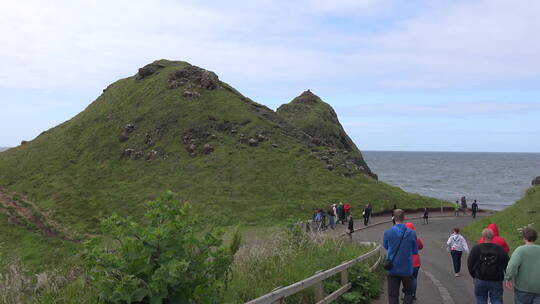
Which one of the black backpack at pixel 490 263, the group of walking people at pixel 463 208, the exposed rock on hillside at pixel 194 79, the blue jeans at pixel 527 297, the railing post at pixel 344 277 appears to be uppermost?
the exposed rock on hillside at pixel 194 79

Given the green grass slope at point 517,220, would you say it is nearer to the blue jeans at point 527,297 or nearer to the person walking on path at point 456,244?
the person walking on path at point 456,244

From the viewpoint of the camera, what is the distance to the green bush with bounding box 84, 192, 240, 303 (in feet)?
17.0

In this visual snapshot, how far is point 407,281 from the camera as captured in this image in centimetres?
933

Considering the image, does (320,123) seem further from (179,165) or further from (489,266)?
(489,266)

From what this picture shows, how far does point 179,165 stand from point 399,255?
49811 millimetres

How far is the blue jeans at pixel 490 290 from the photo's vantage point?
8.70 metres

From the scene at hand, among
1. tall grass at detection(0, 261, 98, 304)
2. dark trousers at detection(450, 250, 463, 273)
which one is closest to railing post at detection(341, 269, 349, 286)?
tall grass at detection(0, 261, 98, 304)

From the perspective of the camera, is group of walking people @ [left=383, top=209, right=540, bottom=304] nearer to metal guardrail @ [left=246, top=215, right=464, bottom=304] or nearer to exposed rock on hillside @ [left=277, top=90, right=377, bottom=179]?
metal guardrail @ [left=246, top=215, right=464, bottom=304]

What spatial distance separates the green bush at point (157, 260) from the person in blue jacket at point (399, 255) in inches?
178

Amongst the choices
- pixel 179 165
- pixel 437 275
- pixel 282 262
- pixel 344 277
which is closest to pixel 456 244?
pixel 437 275

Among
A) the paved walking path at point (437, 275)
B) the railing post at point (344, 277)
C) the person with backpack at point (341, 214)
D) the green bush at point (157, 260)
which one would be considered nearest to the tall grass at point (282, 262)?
the railing post at point (344, 277)

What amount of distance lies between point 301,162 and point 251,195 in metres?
9.61

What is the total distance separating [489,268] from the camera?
341 inches

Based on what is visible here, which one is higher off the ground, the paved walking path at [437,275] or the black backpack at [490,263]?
the black backpack at [490,263]
